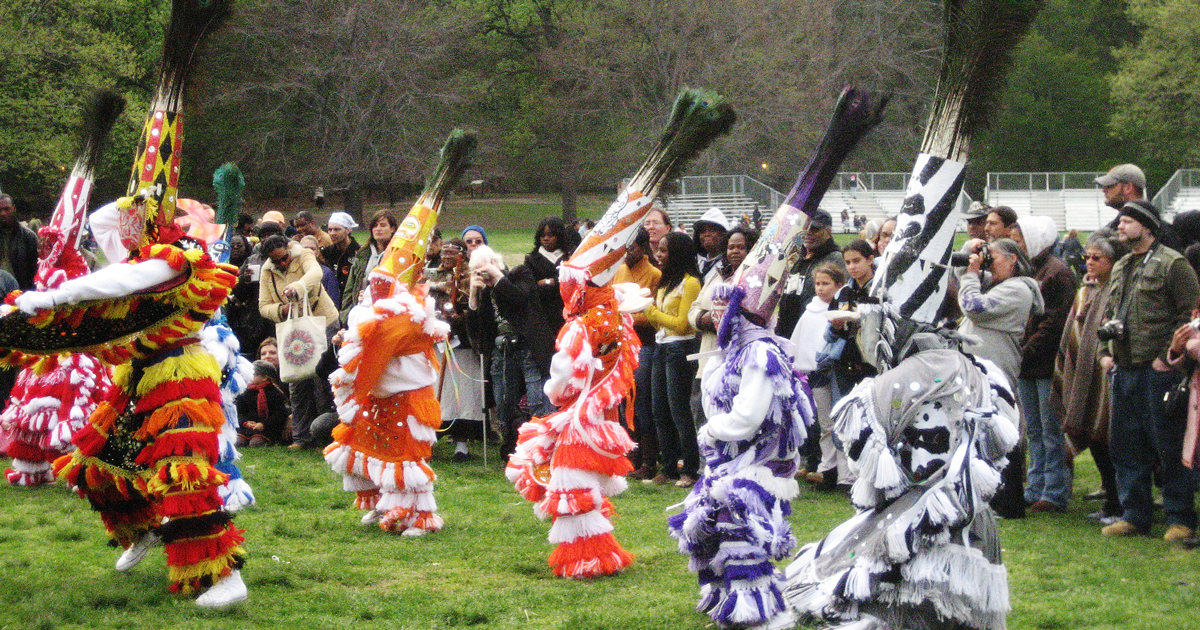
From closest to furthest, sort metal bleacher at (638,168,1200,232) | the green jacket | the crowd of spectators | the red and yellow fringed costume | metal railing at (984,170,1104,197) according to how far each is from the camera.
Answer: the red and yellow fringed costume < the green jacket < the crowd of spectators < metal bleacher at (638,168,1200,232) < metal railing at (984,170,1104,197)

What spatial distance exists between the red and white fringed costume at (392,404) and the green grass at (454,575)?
29 centimetres

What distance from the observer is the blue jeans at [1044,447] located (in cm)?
802

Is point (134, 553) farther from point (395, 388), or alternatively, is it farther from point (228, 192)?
point (228, 192)

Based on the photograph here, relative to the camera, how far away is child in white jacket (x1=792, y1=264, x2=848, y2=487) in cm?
865

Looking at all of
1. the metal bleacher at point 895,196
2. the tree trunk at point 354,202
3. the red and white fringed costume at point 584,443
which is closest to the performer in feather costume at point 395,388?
the red and white fringed costume at point 584,443

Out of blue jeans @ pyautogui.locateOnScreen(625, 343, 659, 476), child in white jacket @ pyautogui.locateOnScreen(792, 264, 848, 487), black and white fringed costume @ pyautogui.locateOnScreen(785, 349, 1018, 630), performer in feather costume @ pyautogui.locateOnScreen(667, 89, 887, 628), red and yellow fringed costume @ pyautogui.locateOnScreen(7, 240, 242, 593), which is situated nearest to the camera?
black and white fringed costume @ pyautogui.locateOnScreen(785, 349, 1018, 630)

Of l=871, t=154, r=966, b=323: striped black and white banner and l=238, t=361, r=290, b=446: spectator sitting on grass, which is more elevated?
l=871, t=154, r=966, b=323: striped black and white banner

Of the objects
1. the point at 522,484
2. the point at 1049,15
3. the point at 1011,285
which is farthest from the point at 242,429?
the point at 1049,15

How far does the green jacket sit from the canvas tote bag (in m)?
6.79

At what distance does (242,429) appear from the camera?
1120cm

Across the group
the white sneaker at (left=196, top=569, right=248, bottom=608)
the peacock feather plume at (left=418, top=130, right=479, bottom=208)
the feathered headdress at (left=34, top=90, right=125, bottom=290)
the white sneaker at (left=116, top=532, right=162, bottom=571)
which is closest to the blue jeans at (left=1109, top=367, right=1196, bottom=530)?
the peacock feather plume at (left=418, top=130, right=479, bottom=208)

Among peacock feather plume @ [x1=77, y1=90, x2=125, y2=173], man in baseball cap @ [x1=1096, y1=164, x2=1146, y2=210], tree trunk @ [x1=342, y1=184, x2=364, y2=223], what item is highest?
tree trunk @ [x1=342, y1=184, x2=364, y2=223]

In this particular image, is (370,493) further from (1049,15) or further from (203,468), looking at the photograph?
(1049,15)

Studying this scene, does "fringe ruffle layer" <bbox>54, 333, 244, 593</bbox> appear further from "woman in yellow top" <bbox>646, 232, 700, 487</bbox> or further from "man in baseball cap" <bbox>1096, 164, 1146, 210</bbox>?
"man in baseball cap" <bbox>1096, 164, 1146, 210</bbox>
